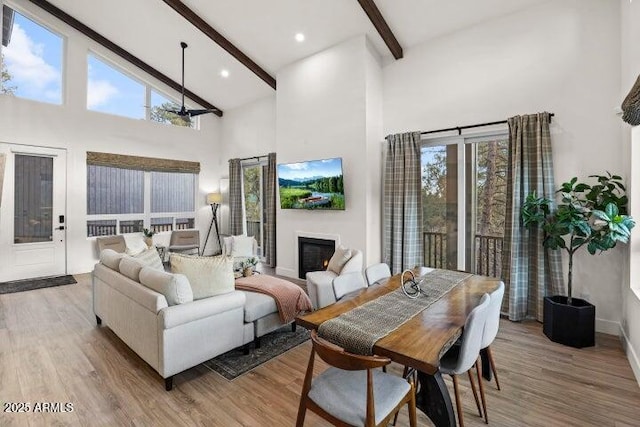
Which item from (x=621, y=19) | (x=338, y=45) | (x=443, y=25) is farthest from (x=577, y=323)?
(x=338, y=45)

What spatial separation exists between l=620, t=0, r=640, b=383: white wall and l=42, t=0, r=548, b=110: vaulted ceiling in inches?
49.1

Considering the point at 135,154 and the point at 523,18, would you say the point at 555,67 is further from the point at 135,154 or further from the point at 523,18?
the point at 135,154

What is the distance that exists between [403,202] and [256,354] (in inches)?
114

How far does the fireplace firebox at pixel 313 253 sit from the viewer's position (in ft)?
17.3

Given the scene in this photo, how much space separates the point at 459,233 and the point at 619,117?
2.05 metres

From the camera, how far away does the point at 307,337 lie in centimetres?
336

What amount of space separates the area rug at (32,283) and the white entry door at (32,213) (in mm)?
217

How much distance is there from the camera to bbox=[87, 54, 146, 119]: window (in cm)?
624

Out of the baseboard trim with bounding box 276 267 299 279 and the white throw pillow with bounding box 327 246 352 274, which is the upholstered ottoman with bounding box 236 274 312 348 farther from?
the baseboard trim with bounding box 276 267 299 279

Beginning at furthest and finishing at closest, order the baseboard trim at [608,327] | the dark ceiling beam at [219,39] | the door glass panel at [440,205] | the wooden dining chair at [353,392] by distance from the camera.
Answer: the dark ceiling beam at [219,39], the door glass panel at [440,205], the baseboard trim at [608,327], the wooden dining chair at [353,392]

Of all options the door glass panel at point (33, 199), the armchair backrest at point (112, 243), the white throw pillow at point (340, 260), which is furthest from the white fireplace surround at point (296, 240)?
the door glass panel at point (33, 199)

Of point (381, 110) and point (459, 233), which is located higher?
point (381, 110)

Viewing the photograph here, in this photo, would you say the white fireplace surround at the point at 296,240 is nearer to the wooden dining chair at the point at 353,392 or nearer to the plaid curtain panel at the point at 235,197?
the plaid curtain panel at the point at 235,197

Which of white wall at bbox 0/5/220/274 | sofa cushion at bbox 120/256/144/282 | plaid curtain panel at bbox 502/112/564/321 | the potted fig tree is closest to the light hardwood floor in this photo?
the potted fig tree
